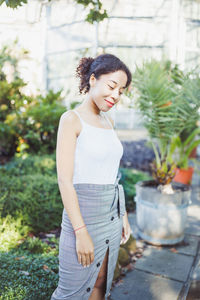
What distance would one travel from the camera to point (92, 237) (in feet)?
5.08

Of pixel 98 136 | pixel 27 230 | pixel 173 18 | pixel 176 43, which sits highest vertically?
pixel 173 18

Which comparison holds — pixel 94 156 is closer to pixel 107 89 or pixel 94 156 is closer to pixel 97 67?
pixel 107 89

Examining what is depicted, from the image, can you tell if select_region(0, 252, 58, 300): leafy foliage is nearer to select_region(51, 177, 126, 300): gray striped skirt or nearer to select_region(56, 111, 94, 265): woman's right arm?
select_region(51, 177, 126, 300): gray striped skirt

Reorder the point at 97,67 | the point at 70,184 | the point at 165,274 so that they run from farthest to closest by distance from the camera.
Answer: the point at 165,274, the point at 97,67, the point at 70,184

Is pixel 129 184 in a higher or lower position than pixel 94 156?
lower

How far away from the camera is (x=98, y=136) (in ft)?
5.10

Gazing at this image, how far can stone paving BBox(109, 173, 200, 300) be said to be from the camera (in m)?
2.41

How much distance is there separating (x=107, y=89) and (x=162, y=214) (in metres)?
2.10

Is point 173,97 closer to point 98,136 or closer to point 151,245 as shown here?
point 151,245

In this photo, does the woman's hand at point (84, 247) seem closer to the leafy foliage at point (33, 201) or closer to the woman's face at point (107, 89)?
the woman's face at point (107, 89)

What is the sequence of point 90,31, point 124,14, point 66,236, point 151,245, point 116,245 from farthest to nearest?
point 90,31
point 124,14
point 151,245
point 116,245
point 66,236

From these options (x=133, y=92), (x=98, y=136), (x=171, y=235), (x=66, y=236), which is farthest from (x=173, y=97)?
(x=66, y=236)

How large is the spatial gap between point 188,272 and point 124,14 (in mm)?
6634

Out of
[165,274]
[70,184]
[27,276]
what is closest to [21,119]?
[27,276]
